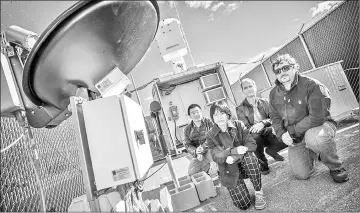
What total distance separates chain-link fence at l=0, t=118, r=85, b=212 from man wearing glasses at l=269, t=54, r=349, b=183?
2.79m

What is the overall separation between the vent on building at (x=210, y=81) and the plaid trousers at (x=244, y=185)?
3911 millimetres

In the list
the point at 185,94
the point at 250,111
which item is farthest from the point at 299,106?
the point at 185,94

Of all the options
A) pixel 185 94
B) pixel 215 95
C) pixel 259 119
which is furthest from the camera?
pixel 185 94

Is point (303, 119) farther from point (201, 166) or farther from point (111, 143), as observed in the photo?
point (111, 143)

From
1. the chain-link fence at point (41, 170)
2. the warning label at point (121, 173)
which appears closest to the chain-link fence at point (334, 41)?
the warning label at point (121, 173)

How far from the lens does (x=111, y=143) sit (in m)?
1.37

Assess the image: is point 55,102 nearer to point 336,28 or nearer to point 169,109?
point 169,109

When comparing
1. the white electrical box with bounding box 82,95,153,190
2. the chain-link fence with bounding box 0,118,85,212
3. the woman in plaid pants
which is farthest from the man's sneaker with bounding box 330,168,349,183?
the chain-link fence with bounding box 0,118,85,212

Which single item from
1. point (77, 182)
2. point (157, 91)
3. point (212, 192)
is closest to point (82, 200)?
point (212, 192)

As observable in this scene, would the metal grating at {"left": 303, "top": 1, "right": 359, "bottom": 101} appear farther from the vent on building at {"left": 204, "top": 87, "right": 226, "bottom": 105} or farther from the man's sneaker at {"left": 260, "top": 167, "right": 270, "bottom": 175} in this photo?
the man's sneaker at {"left": 260, "top": 167, "right": 270, "bottom": 175}

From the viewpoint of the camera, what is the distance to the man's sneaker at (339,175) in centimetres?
191

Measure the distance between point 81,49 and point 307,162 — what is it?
2.42 meters

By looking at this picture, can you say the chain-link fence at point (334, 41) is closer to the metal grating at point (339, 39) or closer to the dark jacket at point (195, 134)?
the metal grating at point (339, 39)

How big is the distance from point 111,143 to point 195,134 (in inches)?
84.8
